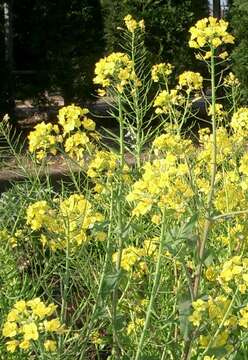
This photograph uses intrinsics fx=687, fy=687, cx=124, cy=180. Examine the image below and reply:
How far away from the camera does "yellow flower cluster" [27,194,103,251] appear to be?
1.57 meters

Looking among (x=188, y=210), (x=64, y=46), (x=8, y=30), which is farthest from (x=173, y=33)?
(x=188, y=210)

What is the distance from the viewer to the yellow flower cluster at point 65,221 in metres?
1.57

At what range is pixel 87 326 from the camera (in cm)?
159

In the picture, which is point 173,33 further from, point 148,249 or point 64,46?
point 148,249

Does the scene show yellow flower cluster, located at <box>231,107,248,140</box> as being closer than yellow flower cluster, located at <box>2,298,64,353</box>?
No

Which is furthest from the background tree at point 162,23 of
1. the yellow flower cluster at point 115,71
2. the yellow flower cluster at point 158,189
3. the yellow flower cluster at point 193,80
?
the yellow flower cluster at point 158,189

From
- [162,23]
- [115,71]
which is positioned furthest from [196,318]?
[162,23]

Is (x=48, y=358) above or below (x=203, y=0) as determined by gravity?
below

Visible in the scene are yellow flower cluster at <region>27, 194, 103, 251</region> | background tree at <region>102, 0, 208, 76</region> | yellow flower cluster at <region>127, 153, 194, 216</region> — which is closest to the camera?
yellow flower cluster at <region>127, 153, 194, 216</region>

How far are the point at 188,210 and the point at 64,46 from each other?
636 centimetres

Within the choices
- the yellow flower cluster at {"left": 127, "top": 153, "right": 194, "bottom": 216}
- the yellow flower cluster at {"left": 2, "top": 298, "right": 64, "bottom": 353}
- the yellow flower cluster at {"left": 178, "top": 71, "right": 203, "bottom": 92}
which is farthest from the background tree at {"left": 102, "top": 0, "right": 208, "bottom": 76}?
the yellow flower cluster at {"left": 2, "top": 298, "right": 64, "bottom": 353}

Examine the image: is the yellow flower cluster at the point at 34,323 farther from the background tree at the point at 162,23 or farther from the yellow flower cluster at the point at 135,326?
the background tree at the point at 162,23

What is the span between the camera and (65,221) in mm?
1540

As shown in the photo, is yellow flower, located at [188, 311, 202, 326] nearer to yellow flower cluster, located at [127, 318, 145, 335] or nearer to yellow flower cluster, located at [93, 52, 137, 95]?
yellow flower cluster, located at [127, 318, 145, 335]
